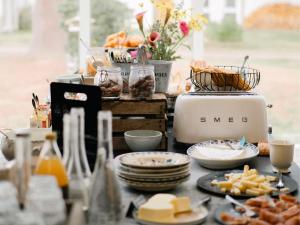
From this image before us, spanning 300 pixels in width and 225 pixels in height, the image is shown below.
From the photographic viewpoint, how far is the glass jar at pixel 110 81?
97.3 inches

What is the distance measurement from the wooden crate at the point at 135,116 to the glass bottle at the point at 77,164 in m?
0.87

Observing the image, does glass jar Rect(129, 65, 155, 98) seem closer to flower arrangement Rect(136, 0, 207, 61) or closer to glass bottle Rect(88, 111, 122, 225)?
flower arrangement Rect(136, 0, 207, 61)

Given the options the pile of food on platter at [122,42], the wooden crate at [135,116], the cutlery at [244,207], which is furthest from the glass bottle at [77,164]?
the pile of food on platter at [122,42]

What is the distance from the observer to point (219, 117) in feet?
8.23

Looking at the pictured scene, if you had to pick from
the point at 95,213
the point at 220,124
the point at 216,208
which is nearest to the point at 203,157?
the point at 220,124

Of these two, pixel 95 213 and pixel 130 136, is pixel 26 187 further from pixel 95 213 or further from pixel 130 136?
pixel 130 136

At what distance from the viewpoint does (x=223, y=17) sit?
4.79 metres

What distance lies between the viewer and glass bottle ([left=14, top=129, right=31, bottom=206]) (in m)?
1.34

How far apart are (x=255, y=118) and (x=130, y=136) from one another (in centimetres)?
54

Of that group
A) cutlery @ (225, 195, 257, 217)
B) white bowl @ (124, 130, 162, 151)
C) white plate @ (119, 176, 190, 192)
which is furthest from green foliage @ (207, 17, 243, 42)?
cutlery @ (225, 195, 257, 217)

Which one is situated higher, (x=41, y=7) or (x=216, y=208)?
(x=41, y=7)

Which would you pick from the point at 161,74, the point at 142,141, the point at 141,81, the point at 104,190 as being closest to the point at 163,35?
the point at 161,74

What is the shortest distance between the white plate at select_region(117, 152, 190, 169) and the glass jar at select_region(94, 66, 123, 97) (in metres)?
0.48

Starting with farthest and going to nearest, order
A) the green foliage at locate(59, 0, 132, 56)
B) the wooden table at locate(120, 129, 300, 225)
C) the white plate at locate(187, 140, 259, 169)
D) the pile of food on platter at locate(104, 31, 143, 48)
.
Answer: the green foliage at locate(59, 0, 132, 56), the pile of food on platter at locate(104, 31, 143, 48), the white plate at locate(187, 140, 259, 169), the wooden table at locate(120, 129, 300, 225)
